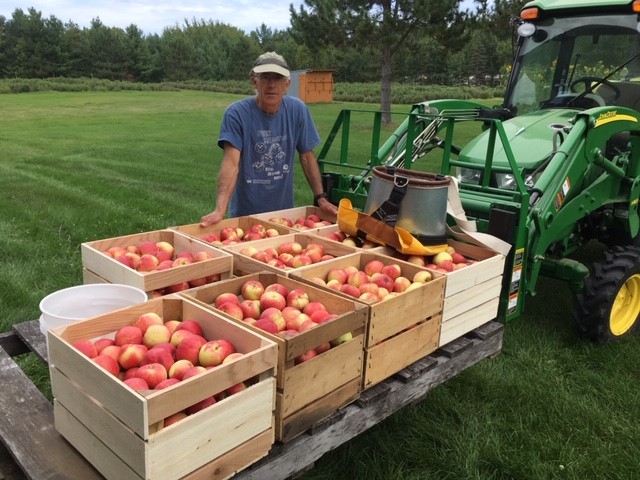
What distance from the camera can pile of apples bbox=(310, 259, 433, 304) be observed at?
9.08 feet

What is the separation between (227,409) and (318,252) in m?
1.63

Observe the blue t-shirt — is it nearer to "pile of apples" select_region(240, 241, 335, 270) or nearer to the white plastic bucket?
"pile of apples" select_region(240, 241, 335, 270)

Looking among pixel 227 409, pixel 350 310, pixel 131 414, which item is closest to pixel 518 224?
pixel 350 310

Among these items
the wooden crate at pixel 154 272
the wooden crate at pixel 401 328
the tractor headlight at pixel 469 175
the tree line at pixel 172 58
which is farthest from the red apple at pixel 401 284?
the tree line at pixel 172 58

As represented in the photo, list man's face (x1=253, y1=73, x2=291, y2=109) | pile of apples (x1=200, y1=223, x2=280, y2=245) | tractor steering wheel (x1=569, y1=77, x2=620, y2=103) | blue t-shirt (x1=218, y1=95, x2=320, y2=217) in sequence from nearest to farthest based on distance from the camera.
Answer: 1. pile of apples (x1=200, y1=223, x2=280, y2=245)
2. man's face (x1=253, y1=73, x2=291, y2=109)
3. blue t-shirt (x1=218, y1=95, x2=320, y2=217)
4. tractor steering wheel (x1=569, y1=77, x2=620, y2=103)

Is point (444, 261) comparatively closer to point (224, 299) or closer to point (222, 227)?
point (224, 299)

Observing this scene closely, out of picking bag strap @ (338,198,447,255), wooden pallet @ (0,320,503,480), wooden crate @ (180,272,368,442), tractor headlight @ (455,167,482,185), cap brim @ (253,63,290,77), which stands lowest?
wooden pallet @ (0,320,503,480)

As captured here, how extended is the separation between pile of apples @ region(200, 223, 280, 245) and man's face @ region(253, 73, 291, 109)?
97cm

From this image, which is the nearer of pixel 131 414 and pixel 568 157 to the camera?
pixel 131 414

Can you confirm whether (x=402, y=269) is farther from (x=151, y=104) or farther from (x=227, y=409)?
(x=151, y=104)

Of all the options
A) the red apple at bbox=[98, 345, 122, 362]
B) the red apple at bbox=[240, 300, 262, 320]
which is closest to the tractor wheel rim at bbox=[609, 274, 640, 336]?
the red apple at bbox=[240, 300, 262, 320]

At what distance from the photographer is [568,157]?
394cm

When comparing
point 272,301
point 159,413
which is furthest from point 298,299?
point 159,413

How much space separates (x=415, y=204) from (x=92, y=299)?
1731mm
